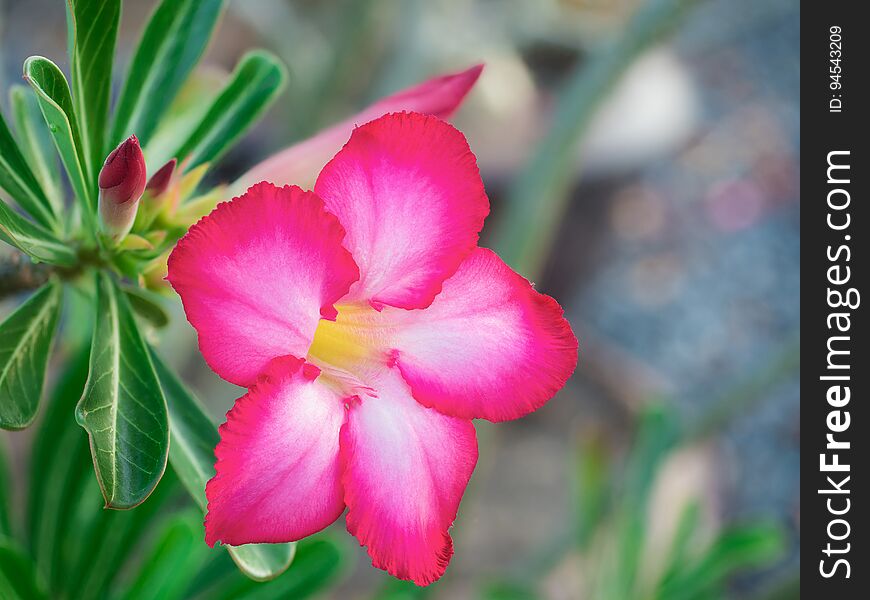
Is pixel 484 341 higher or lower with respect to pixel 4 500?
higher

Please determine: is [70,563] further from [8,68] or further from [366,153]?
[8,68]

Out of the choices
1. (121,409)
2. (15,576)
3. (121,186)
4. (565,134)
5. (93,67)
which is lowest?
(15,576)

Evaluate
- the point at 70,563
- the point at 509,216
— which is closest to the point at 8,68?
the point at 509,216

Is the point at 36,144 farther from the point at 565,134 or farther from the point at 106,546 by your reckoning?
the point at 565,134

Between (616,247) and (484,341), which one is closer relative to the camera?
(484,341)

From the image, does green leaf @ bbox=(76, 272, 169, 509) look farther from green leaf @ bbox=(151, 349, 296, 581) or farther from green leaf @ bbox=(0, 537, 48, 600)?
green leaf @ bbox=(0, 537, 48, 600)
